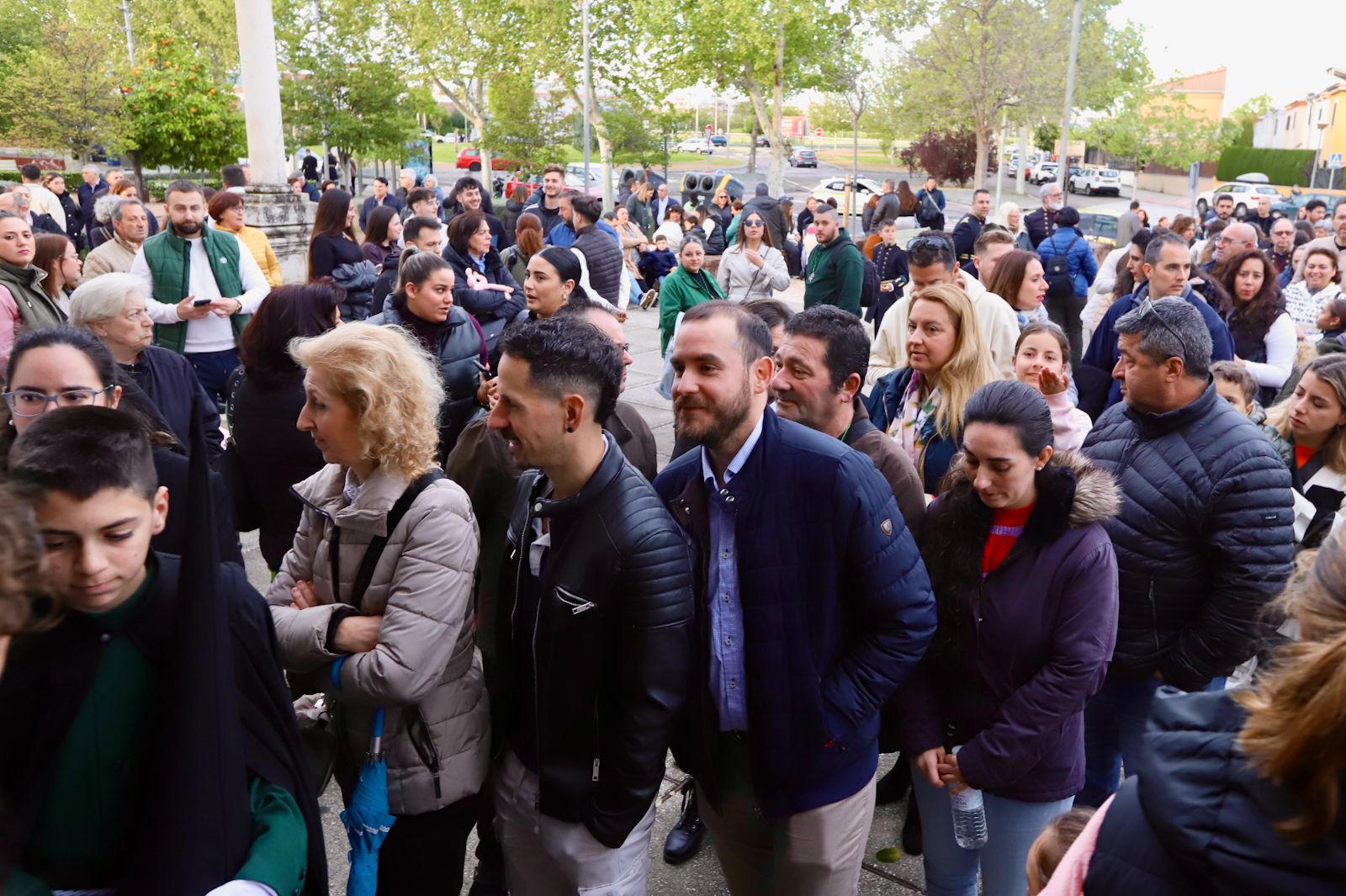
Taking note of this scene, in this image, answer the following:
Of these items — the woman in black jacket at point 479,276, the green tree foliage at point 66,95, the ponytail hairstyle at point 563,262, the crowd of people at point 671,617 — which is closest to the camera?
the crowd of people at point 671,617

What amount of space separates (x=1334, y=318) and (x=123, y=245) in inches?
329

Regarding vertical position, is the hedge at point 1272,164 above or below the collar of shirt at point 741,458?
above

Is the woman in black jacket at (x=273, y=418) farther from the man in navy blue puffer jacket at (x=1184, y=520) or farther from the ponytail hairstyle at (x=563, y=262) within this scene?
the man in navy blue puffer jacket at (x=1184, y=520)

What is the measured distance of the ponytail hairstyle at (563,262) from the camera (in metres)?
5.40

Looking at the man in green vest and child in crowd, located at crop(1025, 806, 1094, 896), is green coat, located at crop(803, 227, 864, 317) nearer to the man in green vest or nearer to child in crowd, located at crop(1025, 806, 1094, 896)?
the man in green vest

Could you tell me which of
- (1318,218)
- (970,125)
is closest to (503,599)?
(1318,218)

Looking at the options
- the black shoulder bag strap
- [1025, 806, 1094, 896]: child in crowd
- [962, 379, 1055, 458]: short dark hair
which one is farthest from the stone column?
[1025, 806, 1094, 896]: child in crowd

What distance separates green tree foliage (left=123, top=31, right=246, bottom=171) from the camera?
20.2 m

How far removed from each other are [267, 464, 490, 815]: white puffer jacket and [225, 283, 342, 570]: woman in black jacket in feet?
3.97

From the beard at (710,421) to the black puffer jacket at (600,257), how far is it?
6393 millimetres

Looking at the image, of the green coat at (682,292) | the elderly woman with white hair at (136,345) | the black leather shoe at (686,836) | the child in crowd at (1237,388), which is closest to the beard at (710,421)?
the black leather shoe at (686,836)

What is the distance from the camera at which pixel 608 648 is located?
93.5 inches

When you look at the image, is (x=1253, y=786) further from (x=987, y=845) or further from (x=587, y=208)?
(x=587, y=208)

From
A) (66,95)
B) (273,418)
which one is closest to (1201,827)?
(273,418)
